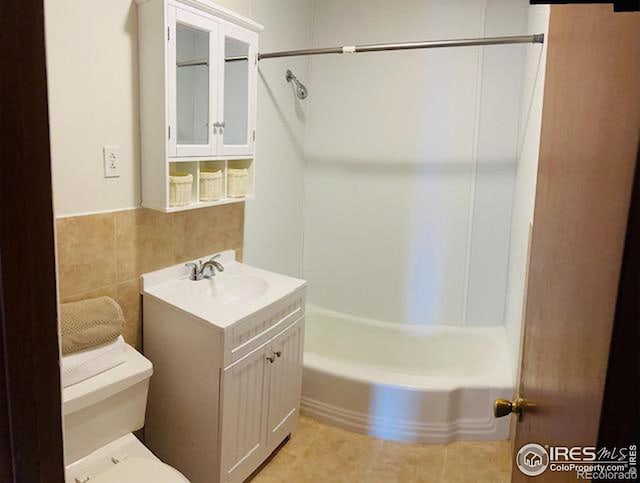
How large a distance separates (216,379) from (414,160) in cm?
191

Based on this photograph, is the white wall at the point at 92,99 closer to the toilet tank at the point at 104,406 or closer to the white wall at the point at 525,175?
the toilet tank at the point at 104,406

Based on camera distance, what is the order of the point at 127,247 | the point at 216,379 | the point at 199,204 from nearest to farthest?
the point at 216,379
the point at 127,247
the point at 199,204

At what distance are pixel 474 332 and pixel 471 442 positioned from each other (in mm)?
783

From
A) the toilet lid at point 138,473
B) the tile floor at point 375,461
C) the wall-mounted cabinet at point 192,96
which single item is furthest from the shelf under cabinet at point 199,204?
the tile floor at point 375,461

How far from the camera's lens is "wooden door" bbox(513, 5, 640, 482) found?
0.51m

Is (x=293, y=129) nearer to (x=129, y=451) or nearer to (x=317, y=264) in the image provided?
(x=317, y=264)

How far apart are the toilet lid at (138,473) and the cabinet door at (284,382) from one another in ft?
1.97

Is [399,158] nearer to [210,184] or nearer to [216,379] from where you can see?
[210,184]

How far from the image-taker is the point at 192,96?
192cm

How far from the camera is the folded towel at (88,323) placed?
1545 millimetres

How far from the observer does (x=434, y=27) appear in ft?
9.38

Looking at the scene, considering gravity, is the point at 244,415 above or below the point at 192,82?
below

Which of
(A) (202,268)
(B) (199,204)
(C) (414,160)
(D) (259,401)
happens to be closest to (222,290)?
(A) (202,268)

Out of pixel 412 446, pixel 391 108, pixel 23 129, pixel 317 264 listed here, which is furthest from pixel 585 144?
pixel 317 264
